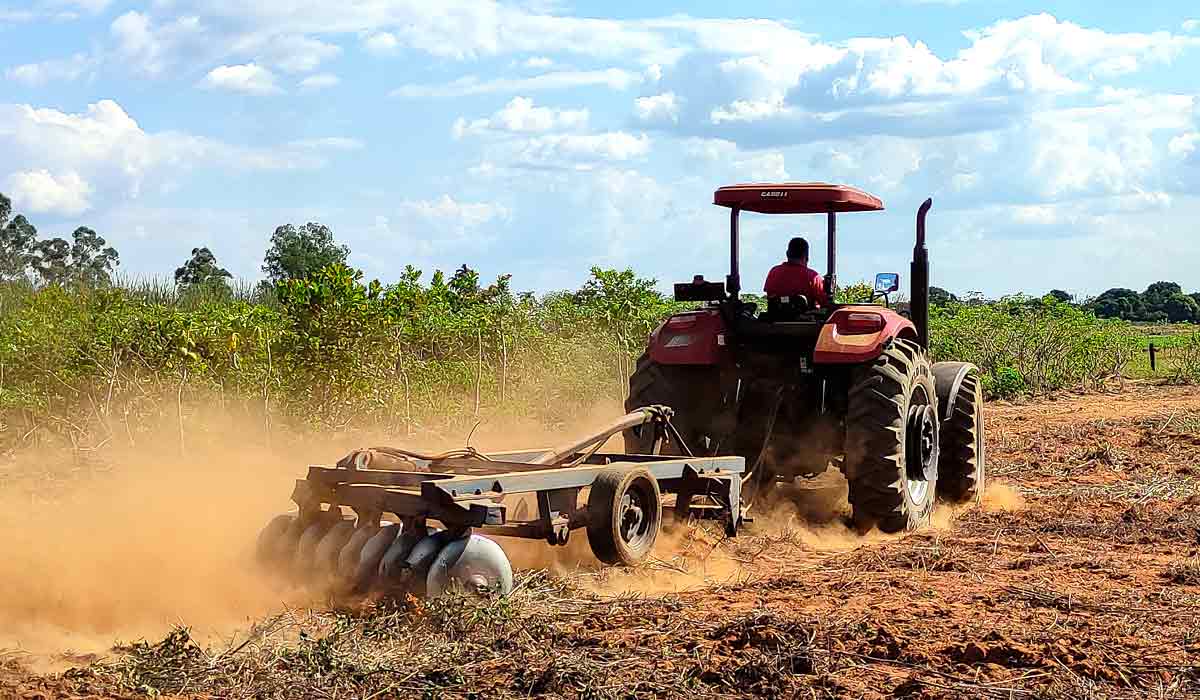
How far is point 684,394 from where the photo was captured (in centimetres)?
897

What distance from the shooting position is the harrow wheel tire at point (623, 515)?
6574mm

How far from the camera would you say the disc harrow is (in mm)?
5918

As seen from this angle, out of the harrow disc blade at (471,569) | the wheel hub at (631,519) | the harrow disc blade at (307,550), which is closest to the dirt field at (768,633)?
the harrow disc blade at (471,569)

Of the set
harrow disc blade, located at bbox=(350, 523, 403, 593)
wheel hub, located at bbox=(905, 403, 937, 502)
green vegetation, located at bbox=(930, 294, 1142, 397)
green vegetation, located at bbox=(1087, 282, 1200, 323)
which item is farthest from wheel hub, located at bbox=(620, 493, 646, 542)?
green vegetation, located at bbox=(1087, 282, 1200, 323)

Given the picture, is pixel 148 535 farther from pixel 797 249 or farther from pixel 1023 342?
pixel 1023 342

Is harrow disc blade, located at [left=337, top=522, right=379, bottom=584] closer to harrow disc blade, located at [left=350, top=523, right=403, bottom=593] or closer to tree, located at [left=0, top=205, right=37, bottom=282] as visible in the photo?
harrow disc blade, located at [left=350, top=523, right=403, bottom=593]

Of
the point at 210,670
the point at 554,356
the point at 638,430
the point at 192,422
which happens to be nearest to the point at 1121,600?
the point at 638,430

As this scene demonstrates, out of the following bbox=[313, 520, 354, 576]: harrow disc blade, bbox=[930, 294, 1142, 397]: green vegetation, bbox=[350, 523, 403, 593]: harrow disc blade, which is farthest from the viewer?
bbox=[930, 294, 1142, 397]: green vegetation

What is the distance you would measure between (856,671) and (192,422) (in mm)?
8885

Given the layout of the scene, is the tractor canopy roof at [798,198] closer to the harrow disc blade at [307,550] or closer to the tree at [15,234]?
the harrow disc blade at [307,550]

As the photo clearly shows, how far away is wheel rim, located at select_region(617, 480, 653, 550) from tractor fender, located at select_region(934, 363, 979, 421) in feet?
11.2

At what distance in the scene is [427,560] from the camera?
19.2 feet

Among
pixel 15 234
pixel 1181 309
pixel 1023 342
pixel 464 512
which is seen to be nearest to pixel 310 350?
pixel 464 512

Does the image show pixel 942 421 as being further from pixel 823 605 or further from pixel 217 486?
pixel 217 486
